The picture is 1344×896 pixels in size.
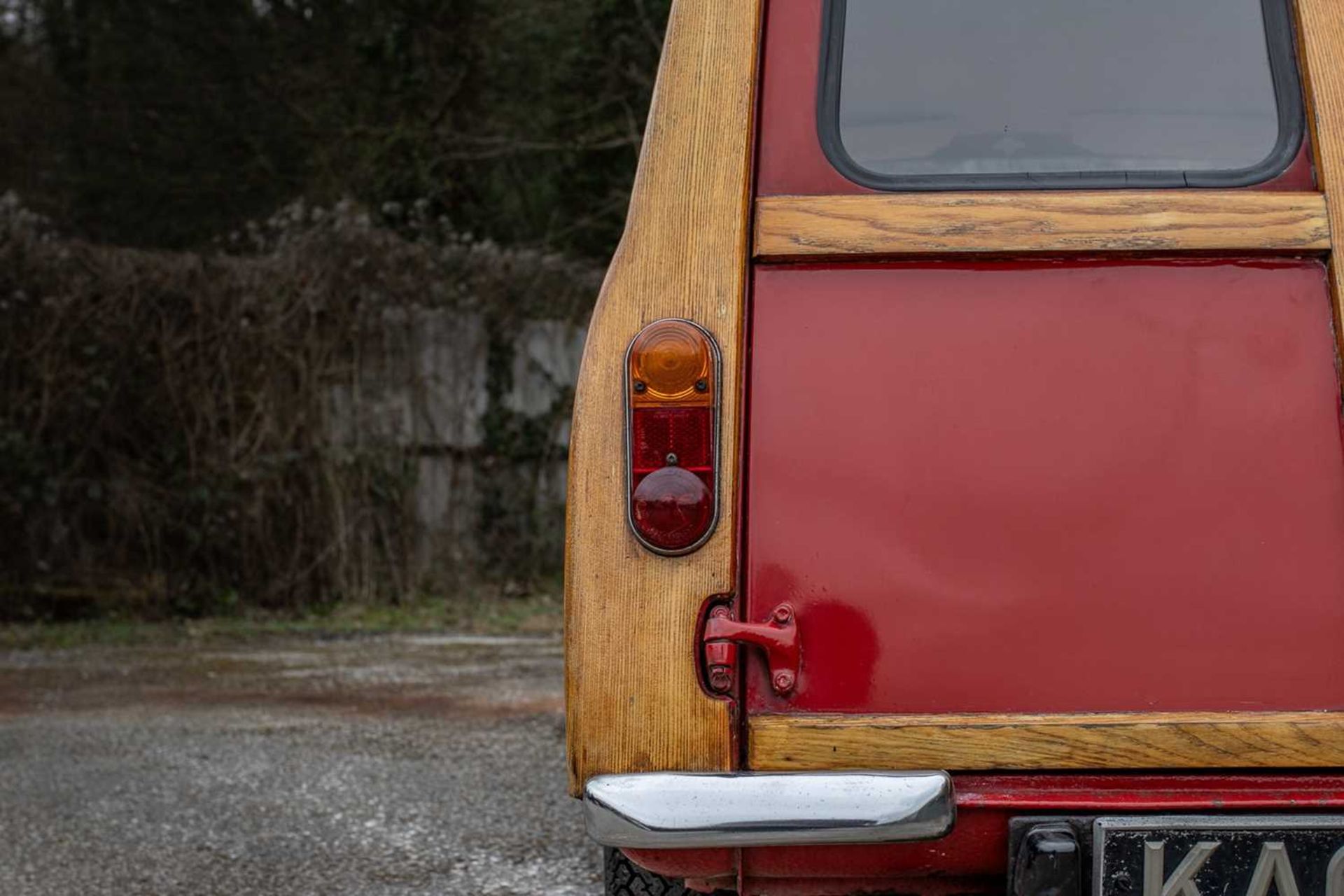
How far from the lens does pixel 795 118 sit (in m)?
2.48

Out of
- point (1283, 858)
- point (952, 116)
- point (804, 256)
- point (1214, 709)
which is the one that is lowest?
point (1283, 858)

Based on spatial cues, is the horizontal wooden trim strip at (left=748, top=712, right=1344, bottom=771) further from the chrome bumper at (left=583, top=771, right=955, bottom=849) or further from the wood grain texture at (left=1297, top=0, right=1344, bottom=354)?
the wood grain texture at (left=1297, top=0, right=1344, bottom=354)

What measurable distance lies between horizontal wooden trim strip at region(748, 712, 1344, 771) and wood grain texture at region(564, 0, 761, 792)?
107 millimetres

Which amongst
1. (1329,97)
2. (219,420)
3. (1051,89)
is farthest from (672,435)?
(219,420)

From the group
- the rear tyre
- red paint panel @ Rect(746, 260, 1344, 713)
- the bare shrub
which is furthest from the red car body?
the bare shrub

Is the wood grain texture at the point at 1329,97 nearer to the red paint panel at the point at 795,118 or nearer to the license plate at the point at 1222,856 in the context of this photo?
the red paint panel at the point at 795,118

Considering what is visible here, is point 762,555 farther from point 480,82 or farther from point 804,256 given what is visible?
point 480,82

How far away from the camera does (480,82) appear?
655 inches

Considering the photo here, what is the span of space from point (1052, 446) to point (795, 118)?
2.17 feet

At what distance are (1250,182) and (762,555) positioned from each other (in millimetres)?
942

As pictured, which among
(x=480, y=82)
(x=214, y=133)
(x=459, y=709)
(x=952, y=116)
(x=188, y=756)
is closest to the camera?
(x=952, y=116)

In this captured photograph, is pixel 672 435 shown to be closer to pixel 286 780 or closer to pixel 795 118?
pixel 795 118

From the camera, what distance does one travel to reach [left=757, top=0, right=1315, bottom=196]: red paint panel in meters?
2.43

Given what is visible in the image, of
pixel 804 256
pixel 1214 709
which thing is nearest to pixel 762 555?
pixel 804 256
